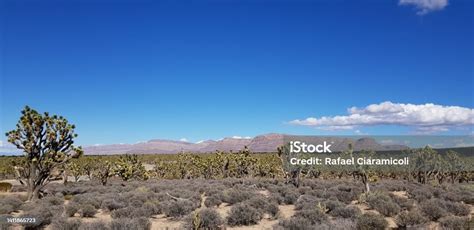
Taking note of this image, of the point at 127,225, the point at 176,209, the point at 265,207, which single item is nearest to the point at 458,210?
the point at 265,207

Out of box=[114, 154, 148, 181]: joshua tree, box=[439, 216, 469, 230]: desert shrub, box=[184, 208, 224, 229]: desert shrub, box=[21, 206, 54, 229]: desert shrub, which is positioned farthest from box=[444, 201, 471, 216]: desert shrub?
box=[114, 154, 148, 181]: joshua tree

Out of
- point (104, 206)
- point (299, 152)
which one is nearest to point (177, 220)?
point (104, 206)

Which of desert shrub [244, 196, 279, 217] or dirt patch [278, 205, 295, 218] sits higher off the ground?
desert shrub [244, 196, 279, 217]

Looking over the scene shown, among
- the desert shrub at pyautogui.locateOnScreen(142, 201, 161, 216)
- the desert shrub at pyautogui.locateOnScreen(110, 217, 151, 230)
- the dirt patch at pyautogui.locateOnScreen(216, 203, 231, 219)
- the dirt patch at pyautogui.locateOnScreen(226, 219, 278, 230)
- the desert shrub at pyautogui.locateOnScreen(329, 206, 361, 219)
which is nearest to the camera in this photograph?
the desert shrub at pyautogui.locateOnScreen(110, 217, 151, 230)

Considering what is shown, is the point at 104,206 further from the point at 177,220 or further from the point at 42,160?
the point at 42,160

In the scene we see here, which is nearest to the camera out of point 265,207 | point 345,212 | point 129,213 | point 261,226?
point 261,226

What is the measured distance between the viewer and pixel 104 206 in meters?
18.1

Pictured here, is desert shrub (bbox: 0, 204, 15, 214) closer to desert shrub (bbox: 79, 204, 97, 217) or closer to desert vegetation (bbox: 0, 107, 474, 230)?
desert vegetation (bbox: 0, 107, 474, 230)

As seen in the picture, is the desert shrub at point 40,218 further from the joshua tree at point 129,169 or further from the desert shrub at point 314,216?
the joshua tree at point 129,169

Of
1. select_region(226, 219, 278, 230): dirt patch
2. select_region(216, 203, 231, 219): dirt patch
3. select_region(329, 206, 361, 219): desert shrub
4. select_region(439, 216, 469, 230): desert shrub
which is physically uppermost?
select_region(439, 216, 469, 230): desert shrub

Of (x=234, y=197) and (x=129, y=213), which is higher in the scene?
(x=129, y=213)

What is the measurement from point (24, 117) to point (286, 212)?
49.9ft

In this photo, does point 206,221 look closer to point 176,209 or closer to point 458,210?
point 176,209

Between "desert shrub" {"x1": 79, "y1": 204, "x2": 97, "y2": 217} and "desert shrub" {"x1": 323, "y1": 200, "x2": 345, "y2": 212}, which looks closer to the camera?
"desert shrub" {"x1": 79, "y1": 204, "x2": 97, "y2": 217}
